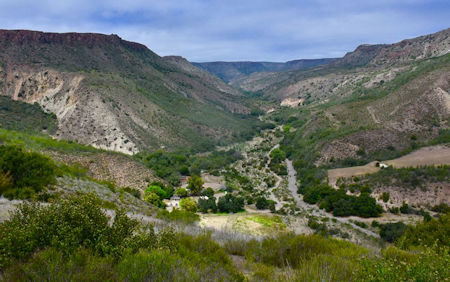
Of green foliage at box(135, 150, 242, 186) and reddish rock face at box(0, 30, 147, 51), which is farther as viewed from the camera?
reddish rock face at box(0, 30, 147, 51)

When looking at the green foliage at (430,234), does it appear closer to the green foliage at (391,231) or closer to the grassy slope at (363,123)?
the green foliage at (391,231)

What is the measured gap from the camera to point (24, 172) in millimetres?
12195

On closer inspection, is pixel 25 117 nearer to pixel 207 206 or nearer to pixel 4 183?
pixel 207 206

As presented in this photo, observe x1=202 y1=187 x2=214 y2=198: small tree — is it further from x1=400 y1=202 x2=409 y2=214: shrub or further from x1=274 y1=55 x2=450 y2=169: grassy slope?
x1=400 y1=202 x2=409 y2=214: shrub

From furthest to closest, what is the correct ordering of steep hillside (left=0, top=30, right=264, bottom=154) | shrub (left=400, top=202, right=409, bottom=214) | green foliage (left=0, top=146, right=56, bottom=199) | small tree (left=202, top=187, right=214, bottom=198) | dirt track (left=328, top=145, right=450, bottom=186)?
steep hillside (left=0, top=30, right=264, bottom=154) → small tree (left=202, top=187, right=214, bottom=198) → dirt track (left=328, top=145, right=450, bottom=186) → shrub (left=400, top=202, right=409, bottom=214) → green foliage (left=0, top=146, right=56, bottom=199)

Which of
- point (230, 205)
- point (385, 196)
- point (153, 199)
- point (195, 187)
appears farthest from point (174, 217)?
point (195, 187)

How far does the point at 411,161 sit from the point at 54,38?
86803mm

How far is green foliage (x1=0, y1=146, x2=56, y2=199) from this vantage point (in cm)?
1120

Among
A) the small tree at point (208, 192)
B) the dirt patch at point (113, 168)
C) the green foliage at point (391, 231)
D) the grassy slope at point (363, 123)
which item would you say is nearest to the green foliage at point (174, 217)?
the dirt patch at point (113, 168)

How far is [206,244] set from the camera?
8.23 meters

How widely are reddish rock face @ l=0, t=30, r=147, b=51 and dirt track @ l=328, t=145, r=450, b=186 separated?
77638 mm

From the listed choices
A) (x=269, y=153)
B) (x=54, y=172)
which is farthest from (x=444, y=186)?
(x=269, y=153)

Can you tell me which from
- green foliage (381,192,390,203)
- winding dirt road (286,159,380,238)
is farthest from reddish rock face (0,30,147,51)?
green foliage (381,192,390,203)

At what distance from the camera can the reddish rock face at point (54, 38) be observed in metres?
72.2
